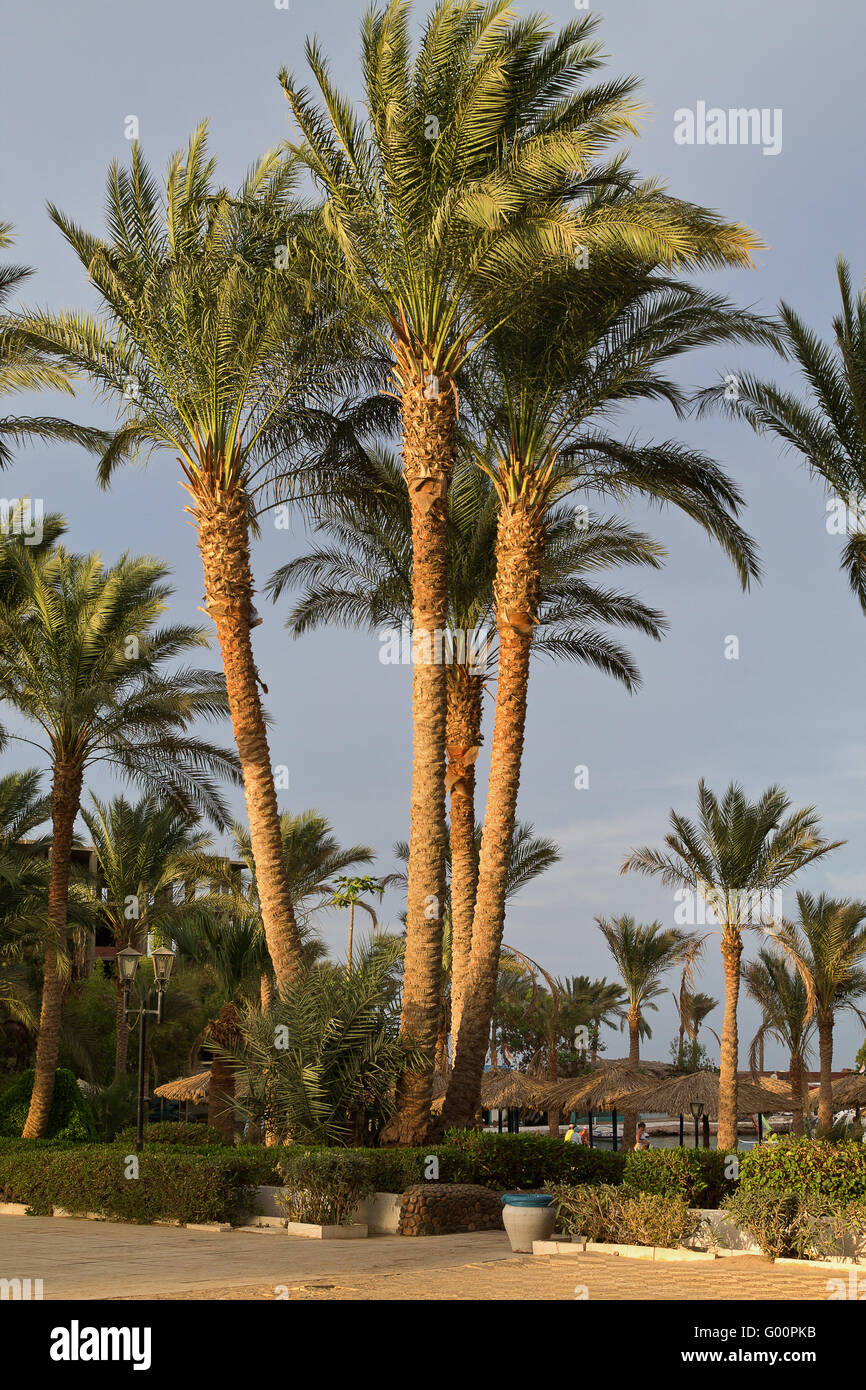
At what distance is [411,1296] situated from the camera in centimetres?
976

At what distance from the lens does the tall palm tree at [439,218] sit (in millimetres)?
16219

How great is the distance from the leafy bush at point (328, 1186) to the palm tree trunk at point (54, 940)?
33.2ft

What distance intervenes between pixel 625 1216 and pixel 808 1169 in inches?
70.9

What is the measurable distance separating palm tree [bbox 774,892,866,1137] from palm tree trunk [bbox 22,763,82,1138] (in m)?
18.5

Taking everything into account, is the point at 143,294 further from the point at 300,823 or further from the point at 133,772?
the point at 300,823

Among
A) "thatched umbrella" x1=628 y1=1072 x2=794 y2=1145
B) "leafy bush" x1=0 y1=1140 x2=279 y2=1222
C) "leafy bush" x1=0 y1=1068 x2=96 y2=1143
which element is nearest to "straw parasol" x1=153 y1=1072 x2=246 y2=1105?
"leafy bush" x1=0 y1=1068 x2=96 y2=1143

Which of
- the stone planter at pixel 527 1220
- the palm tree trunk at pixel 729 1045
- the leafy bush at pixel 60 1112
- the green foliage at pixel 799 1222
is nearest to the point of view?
the green foliage at pixel 799 1222

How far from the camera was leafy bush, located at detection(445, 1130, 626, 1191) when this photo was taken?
1658 cm

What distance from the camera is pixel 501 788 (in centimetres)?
1906

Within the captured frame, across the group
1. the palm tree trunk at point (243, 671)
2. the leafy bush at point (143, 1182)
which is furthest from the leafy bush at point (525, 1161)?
the palm tree trunk at point (243, 671)

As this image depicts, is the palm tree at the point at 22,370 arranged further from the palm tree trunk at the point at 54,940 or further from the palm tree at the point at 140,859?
the palm tree at the point at 140,859

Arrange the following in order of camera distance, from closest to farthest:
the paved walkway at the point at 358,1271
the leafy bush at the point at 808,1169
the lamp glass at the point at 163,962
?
the paved walkway at the point at 358,1271, the leafy bush at the point at 808,1169, the lamp glass at the point at 163,962

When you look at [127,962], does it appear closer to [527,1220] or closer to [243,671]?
[243,671]

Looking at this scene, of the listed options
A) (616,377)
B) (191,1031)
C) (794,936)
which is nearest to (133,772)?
(616,377)
